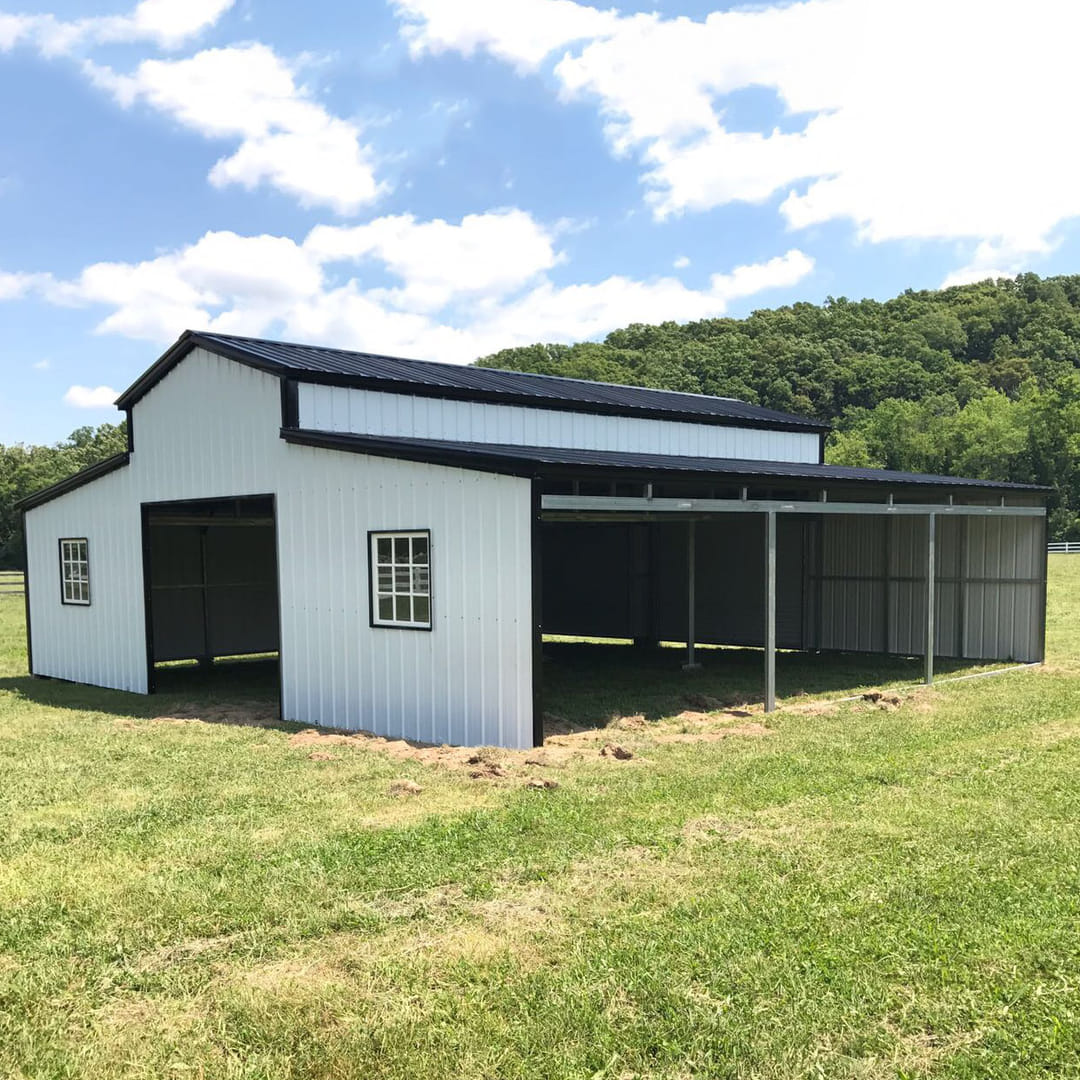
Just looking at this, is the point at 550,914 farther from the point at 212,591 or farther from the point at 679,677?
the point at 212,591

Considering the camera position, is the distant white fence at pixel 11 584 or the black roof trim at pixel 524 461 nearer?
the black roof trim at pixel 524 461

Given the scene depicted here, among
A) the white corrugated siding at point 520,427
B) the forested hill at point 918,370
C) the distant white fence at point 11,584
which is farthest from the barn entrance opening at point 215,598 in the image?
the forested hill at point 918,370

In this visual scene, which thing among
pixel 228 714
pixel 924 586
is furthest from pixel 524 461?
pixel 924 586

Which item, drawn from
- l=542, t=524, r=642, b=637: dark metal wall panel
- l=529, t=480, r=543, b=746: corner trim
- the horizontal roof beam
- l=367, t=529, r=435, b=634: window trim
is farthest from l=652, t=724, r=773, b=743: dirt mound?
l=542, t=524, r=642, b=637: dark metal wall panel

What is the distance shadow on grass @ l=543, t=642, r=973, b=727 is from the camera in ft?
40.0

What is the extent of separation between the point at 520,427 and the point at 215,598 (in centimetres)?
746

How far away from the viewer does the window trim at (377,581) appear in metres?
9.88

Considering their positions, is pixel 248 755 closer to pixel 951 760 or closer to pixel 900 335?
pixel 951 760

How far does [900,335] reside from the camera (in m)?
73.4

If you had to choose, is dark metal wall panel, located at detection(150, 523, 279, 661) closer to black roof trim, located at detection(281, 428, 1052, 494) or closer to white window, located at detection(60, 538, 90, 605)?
white window, located at detection(60, 538, 90, 605)

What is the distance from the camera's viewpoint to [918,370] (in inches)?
2864

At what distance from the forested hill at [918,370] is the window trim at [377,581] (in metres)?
40.8

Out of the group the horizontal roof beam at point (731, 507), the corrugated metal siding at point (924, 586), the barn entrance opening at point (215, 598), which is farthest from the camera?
the barn entrance opening at point (215, 598)

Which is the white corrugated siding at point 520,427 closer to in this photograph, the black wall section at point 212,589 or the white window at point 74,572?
the black wall section at point 212,589
